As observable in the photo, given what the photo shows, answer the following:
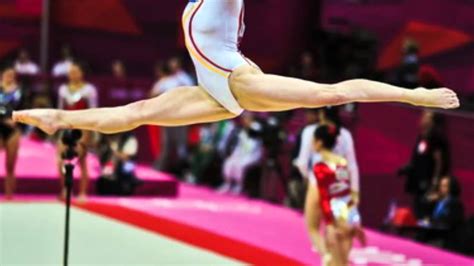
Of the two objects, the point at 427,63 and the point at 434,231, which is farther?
the point at 427,63

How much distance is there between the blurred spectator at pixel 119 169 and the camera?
11320 mm

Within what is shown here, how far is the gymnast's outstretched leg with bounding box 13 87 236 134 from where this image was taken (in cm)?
551

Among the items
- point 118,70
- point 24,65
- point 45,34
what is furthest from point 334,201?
point 45,34

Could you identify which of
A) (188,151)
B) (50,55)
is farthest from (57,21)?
(188,151)

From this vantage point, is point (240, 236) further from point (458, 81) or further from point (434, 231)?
point (458, 81)

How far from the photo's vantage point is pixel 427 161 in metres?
9.36

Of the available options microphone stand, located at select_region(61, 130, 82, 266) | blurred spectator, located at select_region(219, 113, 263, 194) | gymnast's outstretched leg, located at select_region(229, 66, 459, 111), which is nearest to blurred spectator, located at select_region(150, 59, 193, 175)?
blurred spectator, located at select_region(219, 113, 263, 194)

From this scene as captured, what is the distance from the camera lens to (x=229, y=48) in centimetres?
549

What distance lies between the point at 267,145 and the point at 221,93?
606 centimetres

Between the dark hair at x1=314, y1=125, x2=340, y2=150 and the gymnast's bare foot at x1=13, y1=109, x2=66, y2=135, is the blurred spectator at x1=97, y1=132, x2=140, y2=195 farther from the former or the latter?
the gymnast's bare foot at x1=13, y1=109, x2=66, y2=135

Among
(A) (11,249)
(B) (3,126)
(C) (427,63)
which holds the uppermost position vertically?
(C) (427,63)

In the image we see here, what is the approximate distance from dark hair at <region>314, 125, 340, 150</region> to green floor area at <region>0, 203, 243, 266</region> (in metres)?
1.47

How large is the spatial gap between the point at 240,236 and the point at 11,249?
1869 mm

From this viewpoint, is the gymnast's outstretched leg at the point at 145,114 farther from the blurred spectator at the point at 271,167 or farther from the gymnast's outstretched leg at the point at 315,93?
the blurred spectator at the point at 271,167
